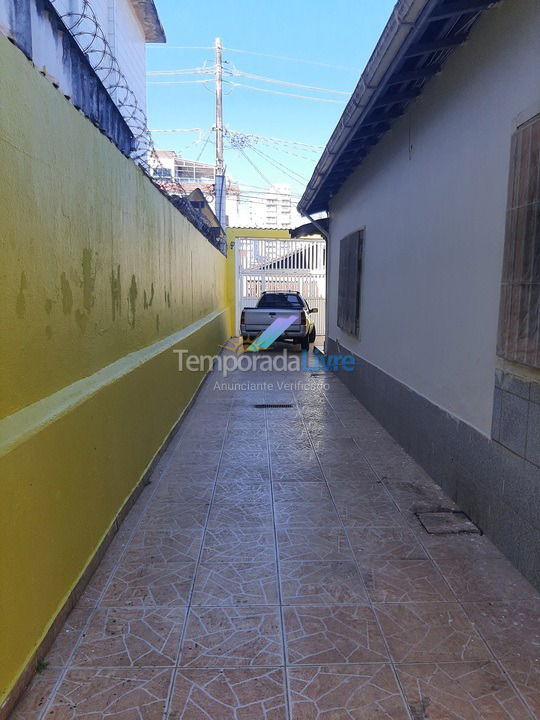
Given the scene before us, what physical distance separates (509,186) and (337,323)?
256 inches

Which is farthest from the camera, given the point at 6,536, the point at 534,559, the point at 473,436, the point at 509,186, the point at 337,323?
the point at 337,323

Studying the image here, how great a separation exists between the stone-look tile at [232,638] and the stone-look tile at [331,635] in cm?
8

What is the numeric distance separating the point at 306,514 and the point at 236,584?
3.31 feet

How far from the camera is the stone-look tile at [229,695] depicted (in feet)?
6.38

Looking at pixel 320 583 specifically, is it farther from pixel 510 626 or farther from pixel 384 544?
pixel 510 626

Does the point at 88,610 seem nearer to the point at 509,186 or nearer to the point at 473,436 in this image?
the point at 473,436

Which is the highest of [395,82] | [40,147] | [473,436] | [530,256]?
[395,82]

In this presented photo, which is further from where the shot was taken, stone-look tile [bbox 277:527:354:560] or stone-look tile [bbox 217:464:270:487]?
stone-look tile [bbox 217:464:270:487]

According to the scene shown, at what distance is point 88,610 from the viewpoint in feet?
8.38

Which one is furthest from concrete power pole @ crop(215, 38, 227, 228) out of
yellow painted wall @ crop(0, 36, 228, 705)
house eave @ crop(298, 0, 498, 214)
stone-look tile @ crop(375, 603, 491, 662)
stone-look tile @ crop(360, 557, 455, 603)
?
stone-look tile @ crop(375, 603, 491, 662)

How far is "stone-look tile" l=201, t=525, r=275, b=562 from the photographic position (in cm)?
308

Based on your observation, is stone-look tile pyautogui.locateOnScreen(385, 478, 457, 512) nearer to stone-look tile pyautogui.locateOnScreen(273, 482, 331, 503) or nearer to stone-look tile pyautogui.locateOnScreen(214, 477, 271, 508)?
stone-look tile pyautogui.locateOnScreen(273, 482, 331, 503)

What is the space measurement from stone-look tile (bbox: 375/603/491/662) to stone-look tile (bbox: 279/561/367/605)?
0.19m

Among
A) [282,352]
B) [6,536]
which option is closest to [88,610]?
[6,536]
